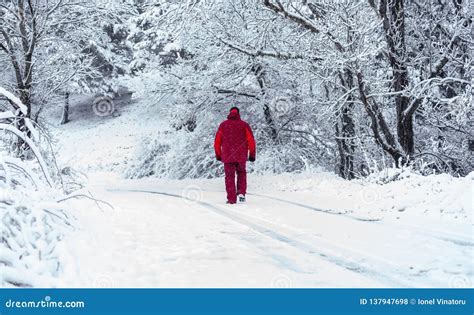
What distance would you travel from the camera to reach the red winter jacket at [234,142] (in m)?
9.48

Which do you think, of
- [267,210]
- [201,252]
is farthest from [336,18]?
[201,252]

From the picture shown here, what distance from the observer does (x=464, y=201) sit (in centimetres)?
632

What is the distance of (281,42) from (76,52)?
5.45m
